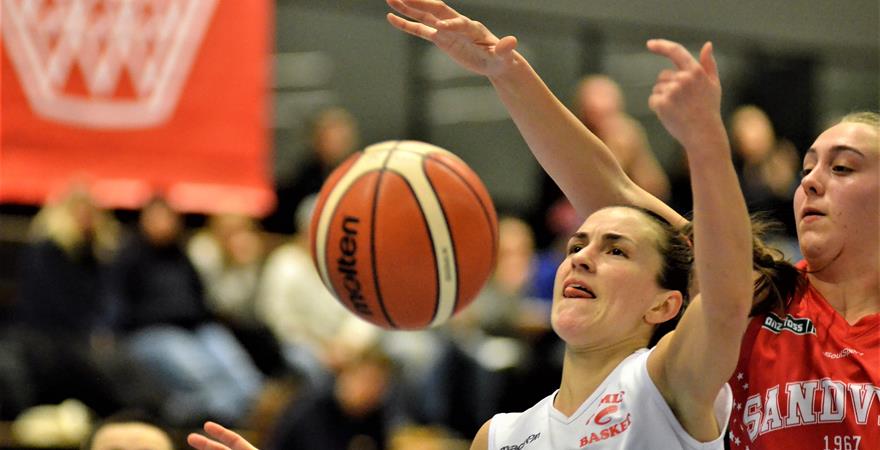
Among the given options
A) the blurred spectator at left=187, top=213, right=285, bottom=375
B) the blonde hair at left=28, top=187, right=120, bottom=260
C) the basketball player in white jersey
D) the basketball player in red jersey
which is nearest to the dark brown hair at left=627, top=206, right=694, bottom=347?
the basketball player in white jersey

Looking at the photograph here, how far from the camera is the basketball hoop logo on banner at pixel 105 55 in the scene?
767cm

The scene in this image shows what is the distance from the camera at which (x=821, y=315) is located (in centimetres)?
323

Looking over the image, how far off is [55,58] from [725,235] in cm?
596

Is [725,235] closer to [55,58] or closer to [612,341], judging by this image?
[612,341]

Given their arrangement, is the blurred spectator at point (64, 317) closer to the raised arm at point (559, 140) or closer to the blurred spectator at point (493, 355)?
the blurred spectator at point (493, 355)

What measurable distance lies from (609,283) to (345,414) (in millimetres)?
4813

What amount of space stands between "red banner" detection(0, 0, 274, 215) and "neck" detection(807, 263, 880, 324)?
5.33m

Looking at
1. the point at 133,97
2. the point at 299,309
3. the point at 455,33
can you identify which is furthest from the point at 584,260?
the point at 299,309

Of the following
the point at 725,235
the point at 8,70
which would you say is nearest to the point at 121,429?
the point at 725,235

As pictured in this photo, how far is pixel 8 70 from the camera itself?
7.62m

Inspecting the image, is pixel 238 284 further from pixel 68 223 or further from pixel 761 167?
pixel 761 167

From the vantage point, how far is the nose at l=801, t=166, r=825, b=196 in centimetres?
319

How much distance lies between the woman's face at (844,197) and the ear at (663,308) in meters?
0.35

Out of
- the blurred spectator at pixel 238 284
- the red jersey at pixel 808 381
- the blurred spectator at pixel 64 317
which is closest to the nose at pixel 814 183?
the red jersey at pixel 808 381
